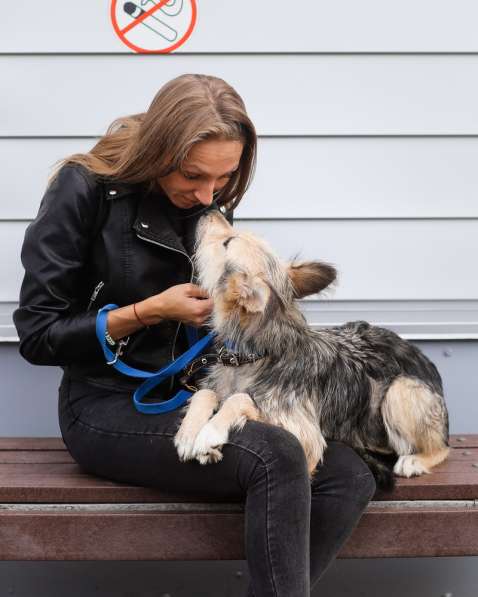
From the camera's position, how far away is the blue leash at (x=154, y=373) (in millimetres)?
2670

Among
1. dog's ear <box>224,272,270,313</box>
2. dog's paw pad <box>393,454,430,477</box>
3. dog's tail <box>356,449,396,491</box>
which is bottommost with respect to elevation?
dog's paw pad <box>393,454,430,477</box>

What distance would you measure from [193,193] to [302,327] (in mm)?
580

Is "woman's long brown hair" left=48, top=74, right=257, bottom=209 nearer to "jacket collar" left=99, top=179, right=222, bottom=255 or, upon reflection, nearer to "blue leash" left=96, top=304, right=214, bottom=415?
"jacket collar" left=99, top=179, right=222, bottom=255

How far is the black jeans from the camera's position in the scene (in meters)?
2.35

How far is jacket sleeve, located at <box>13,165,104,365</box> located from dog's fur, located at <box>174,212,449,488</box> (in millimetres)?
409

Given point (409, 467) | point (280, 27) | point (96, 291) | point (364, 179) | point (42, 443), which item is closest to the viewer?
point (96, 291)

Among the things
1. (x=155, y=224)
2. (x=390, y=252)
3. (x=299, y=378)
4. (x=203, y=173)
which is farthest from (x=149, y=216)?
(x=390, y=252)

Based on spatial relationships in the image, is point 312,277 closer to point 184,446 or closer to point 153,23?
point 184,446

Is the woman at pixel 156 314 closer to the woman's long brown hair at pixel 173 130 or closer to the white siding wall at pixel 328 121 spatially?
the woman's long brown hair at pixel 173 130

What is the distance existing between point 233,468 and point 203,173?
94 cm

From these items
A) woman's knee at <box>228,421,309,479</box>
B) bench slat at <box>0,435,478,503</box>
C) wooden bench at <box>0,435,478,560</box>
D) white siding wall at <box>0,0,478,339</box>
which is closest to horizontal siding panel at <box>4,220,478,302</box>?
white siding wall at <box>0,0,478,339</box>

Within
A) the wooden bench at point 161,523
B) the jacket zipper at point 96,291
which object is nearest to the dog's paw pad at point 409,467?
the wooden bench at point 161,523

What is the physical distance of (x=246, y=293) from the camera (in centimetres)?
268

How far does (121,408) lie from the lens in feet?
8.93
